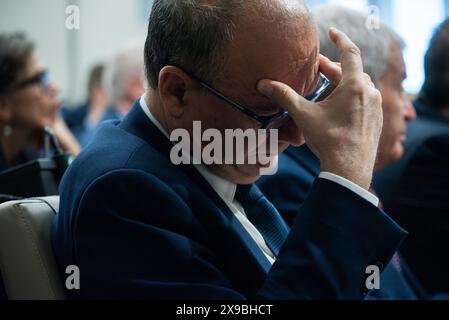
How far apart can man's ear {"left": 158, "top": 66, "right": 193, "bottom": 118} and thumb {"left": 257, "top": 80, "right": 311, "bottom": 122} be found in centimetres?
12

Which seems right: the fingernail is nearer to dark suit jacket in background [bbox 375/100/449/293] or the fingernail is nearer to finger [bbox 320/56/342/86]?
finger [bbox 320/56/342/86]

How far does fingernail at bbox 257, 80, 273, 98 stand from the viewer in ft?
2.98

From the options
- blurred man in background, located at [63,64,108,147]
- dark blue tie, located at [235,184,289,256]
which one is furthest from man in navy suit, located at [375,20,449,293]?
blurred man in background, located at [63,64,108,147]

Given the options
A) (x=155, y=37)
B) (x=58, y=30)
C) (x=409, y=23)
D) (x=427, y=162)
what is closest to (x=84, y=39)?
(x=58, y=30)

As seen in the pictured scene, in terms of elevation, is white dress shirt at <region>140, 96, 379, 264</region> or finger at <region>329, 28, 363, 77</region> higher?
finger at <region>329, 28, 363, 77</region>

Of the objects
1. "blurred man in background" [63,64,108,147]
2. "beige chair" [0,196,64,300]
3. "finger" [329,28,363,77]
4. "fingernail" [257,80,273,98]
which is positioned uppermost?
"finger" [329,28,363,77]

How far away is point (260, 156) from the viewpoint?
101 centimetres

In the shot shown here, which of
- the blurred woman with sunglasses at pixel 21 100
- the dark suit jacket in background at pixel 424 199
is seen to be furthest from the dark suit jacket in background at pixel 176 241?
the blurred woman with sunglasses at pixel 21 100

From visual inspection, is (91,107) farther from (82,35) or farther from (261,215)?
(261,215)

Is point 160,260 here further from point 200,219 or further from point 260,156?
point 260,156

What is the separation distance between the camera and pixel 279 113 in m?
0.96

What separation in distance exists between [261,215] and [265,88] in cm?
27

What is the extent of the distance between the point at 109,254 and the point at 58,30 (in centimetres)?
550

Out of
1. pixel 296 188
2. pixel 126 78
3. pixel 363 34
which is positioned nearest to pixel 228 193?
pixel 296 188
